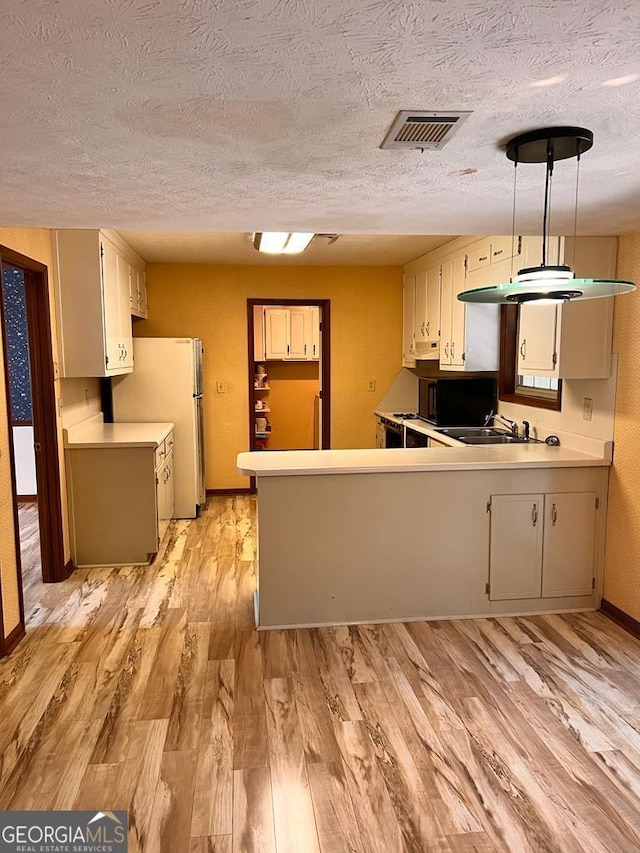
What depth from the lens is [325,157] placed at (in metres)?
1.84

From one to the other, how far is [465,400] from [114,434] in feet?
9.05

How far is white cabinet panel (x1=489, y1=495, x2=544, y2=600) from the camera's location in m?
3.33

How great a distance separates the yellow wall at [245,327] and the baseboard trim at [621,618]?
128 inches

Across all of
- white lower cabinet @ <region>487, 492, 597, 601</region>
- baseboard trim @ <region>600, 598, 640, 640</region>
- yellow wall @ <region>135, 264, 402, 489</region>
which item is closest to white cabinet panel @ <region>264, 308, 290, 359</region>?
yellow wall @ <region>135, 264, 402, 489</region>

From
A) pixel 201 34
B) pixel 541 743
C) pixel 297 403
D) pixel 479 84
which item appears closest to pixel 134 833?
pixel 541 743

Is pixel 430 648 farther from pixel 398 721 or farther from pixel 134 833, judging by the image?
pixel 134 833

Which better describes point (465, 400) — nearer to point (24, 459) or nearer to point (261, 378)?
point (261, 378)

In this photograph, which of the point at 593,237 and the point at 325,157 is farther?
the point at 593,237

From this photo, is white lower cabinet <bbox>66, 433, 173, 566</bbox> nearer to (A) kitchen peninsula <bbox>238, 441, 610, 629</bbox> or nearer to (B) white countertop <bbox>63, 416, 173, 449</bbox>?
(B) white countertop <bbox>63, 416, 173, 449</bbox>

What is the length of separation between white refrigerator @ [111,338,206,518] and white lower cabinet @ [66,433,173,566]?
0.98 meters

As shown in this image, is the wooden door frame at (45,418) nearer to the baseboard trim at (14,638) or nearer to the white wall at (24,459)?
the baseboard trim at (14,638)

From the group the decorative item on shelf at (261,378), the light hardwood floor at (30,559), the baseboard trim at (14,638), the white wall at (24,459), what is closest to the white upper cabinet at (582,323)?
the baseboard trim at (14,638)

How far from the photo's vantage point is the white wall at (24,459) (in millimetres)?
5898

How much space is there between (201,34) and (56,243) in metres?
3.16
